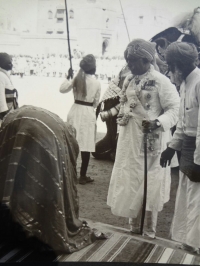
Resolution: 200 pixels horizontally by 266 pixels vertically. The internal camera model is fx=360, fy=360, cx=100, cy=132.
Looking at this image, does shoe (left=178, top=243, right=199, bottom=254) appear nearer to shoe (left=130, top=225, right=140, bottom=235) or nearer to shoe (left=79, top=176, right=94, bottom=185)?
shoe (left=130, top=225, right=140, bottom=235)

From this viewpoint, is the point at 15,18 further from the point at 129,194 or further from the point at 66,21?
the point at 129,194

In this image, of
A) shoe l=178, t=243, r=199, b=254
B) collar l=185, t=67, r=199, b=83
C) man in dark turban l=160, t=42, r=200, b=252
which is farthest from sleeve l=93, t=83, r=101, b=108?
shoe l=178, t=243, r=199, b=254

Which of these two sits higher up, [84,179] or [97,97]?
[97,97]

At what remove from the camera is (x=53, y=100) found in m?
3.26

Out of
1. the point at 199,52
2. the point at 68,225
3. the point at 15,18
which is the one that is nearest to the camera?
the point at 199,52

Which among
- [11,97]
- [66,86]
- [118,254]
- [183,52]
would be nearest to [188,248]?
[118,254]

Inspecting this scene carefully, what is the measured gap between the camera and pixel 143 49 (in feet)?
9.68

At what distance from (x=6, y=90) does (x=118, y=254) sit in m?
1.78

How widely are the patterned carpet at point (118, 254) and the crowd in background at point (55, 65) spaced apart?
144 centimetres

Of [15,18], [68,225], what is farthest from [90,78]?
[68,225]

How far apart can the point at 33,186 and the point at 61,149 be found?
378 mm

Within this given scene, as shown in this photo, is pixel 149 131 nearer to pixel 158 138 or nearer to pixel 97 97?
pixel 158 138

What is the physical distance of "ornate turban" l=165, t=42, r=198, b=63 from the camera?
9.28 ft

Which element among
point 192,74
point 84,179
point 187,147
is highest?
point 192,74
